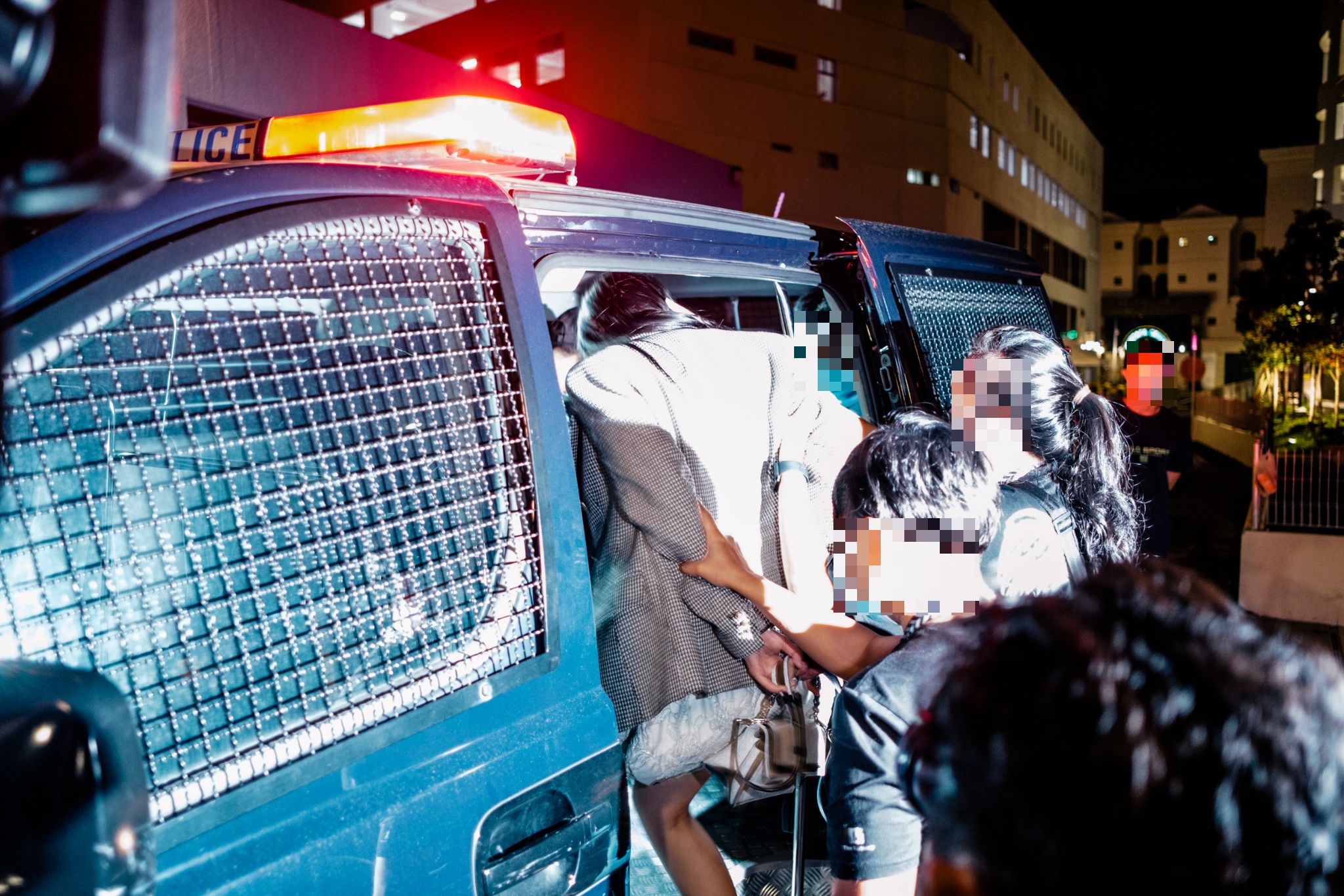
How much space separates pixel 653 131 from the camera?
26.7 meters

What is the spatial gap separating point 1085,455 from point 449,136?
6.52 ft

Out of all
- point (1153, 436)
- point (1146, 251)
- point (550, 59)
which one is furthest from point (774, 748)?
point (1146, 251)

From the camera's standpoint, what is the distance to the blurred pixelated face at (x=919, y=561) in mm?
1769

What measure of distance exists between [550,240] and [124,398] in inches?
38.2

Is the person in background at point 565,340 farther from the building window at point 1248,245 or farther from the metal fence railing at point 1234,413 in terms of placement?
the building window at point 1248,245

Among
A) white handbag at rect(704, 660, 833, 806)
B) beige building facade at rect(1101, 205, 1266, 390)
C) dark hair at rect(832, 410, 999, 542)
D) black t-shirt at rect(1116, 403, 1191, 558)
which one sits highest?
beige building facade at rect(1101, 205, 1266, 390)

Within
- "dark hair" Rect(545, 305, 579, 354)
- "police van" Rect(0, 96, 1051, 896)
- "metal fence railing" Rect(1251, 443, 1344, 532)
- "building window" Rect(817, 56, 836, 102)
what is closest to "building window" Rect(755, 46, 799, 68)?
"building window" Rect(817, 56, 836, 102)

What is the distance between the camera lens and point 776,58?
30531 millimetres

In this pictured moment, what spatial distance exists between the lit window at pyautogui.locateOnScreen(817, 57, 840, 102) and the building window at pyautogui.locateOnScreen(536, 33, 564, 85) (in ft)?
29.3

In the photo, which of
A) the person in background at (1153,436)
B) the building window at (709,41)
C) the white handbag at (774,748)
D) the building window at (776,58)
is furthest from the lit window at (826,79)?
the white handbag at (774,748)

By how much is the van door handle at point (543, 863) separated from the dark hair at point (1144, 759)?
77 cm

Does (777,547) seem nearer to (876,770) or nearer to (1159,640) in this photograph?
(876,770)

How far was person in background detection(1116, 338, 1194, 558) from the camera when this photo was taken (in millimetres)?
4625

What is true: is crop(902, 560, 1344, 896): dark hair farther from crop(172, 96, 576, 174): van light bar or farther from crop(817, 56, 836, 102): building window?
crop(817, 56, 836, 102): building window
